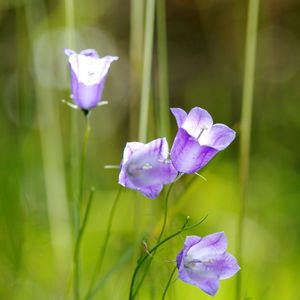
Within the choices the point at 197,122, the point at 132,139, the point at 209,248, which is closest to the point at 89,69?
the point at 197,122

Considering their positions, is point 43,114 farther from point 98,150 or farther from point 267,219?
point 98,150

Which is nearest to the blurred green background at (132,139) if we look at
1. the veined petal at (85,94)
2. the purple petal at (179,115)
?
the veined petal at (85,94)

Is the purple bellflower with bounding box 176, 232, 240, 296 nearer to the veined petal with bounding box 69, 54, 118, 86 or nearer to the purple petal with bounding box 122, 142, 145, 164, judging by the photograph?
the purple petal with bounding box 122, 142, 145, 164

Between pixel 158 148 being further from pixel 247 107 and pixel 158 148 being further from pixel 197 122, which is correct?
pixel 247 107

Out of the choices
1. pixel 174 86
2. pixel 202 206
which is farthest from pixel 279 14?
pixel 202 206

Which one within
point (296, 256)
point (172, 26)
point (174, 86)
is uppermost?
point (172, 26)

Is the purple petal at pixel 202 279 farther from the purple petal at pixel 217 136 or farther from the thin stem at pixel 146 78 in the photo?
the thin stem at pixel 146 78

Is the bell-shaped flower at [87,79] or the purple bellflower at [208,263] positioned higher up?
the bell-shaped flower at [87,79]

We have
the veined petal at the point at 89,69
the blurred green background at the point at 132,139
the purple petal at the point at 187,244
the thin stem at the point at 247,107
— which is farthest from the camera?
the blurred green background at the point at 132,139
